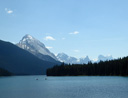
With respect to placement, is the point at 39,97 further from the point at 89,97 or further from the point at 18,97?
the point at 89,97

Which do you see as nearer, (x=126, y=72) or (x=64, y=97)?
(x=64, y=97)

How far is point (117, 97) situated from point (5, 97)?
1391 inches

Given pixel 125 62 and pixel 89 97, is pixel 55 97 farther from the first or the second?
pixel 125 62

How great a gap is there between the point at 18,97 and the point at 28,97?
349 cm

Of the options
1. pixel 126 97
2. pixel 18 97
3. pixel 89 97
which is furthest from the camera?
pixel 18 97

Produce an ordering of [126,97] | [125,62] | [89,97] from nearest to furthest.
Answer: [126,97] → [89,97] → [125,62]

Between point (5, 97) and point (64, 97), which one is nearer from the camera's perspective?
point (64, 97)

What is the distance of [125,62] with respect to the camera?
180875 mm

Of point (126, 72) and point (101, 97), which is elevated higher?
point (126, 72)

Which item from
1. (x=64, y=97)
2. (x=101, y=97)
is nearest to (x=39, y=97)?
(x=64, y=97)

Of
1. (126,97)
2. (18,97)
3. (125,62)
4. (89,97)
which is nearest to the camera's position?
(126,97)

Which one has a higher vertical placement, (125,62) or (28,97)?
(125,62)

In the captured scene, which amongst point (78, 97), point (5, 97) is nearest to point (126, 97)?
point (78, 97)

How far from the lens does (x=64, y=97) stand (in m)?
65.6
